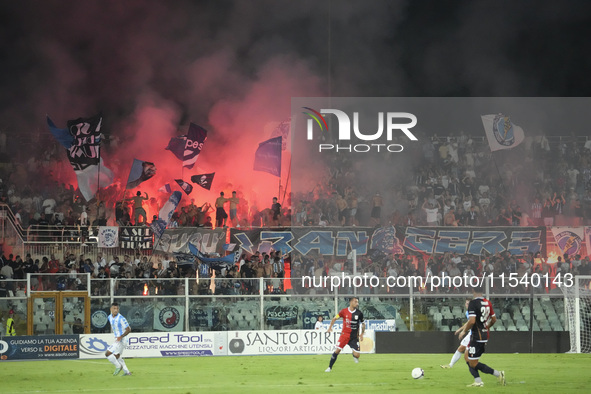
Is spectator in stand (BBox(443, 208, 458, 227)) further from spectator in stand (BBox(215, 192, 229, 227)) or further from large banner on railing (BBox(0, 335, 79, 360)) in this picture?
large banner on railing (BBox(0, 335, 79, 360))

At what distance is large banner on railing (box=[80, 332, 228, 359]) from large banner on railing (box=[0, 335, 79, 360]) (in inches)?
15.6

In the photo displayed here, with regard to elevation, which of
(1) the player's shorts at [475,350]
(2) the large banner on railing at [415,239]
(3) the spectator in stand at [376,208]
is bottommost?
(1) the player's shorts at [475,350]

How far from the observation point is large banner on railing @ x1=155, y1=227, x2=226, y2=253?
3412 centimetres

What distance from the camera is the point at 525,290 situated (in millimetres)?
29234

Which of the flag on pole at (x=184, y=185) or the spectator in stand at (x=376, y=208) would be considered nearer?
the spectator in stand at (x=376, y=208)

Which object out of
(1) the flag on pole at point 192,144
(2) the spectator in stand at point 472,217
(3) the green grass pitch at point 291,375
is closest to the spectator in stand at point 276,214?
(1) the flag on pole at point 192,144

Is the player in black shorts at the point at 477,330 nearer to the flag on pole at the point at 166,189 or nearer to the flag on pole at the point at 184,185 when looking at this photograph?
the flag on pole at the point at 184,185

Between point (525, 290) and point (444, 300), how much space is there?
306 cm

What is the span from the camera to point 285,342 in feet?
91.0

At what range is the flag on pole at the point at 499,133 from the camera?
36.3 m

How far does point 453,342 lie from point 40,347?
567 inches

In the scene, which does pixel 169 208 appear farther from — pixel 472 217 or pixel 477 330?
pixel 477 330

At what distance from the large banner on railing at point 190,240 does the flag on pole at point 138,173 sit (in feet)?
19.3

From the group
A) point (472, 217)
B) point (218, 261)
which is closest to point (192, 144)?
point (218, 261)
